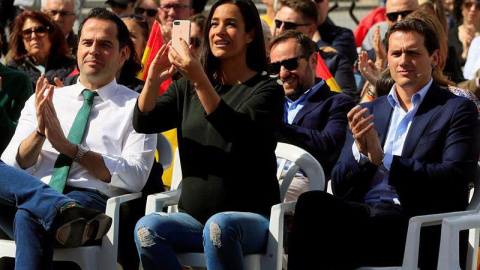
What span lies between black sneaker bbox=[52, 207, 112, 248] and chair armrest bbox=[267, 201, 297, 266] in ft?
2.84

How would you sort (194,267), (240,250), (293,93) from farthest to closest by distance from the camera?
(293,93) < (194,267) < (240,250)

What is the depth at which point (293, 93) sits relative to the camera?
6.73m

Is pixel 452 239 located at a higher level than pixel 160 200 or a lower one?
lower

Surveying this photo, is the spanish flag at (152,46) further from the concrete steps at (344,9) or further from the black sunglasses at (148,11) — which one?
the concrete steps at (344,9)

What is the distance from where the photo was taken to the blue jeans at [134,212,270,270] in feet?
16.2

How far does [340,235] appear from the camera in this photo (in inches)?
203

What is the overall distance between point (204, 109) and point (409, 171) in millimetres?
1102

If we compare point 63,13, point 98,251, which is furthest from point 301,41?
point 63,13

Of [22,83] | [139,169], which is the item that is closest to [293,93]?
[139,169]

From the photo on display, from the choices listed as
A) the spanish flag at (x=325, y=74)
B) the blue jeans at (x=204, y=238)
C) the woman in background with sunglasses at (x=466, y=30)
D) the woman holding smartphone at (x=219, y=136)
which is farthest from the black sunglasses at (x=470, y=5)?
the blue jeans at (x=204, y=238)

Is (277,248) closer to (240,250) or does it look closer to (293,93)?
(240,250)

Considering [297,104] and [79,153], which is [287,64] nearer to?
[297,104]

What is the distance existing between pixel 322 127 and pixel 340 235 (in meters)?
1.52

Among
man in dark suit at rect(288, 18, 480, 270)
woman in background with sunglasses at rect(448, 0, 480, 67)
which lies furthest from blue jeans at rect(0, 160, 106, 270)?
woman in background with sunglasses at rect(448, 0, 480, 67)
